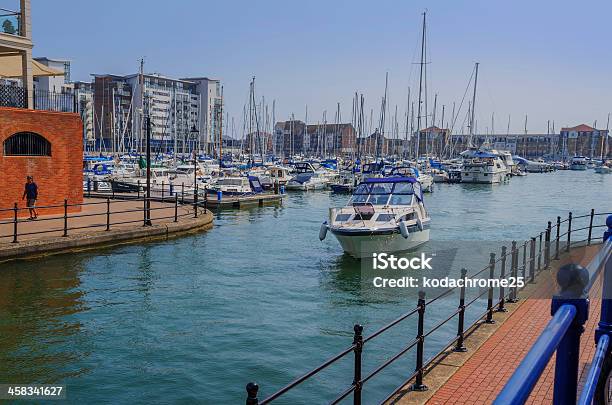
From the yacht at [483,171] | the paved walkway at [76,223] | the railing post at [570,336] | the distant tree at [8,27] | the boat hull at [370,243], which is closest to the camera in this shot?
the railing post at [570,336]

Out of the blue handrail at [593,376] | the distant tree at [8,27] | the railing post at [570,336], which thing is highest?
the distant tree at [8,27]

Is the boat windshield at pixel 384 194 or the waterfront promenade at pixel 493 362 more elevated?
the boat windshield at pixel 384 194

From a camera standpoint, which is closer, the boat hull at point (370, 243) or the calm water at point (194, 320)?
the calm water at point (194, 320)

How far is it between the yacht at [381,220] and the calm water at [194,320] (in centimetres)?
100

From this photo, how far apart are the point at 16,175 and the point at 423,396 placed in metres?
21.8

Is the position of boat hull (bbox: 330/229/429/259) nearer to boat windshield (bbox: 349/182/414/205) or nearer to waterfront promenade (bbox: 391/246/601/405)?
boat windshield (bbox: 349/182/414/205)

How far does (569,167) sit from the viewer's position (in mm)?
163875

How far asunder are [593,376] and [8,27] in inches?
1107

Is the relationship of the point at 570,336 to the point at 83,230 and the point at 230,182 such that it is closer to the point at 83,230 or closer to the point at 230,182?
the point at 83,230

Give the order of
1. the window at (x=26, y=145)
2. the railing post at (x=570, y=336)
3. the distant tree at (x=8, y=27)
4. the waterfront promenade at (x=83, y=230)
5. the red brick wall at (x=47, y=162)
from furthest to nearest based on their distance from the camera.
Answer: the distant tree at (x=8, y=27) < the window at (x=26, y=145) < the red brick wall at (x=47, y=162) < the waterfront promenade at (x=83, y=230) < the railing post at (x=570, y=336)

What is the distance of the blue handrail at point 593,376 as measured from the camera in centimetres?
257

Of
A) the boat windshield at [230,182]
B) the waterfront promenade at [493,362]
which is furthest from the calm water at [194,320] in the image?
the boat windshield at [230,182]

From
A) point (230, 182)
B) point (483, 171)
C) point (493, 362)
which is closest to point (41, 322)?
point (493, 362)

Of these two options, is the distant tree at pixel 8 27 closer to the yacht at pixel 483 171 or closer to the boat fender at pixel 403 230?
the boat fender at pixel 403 230
